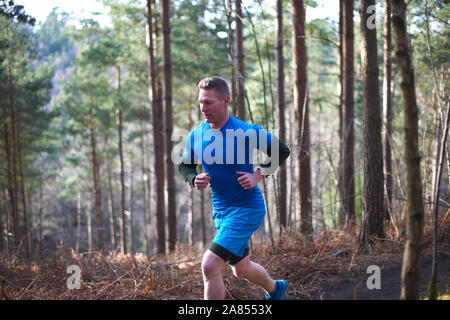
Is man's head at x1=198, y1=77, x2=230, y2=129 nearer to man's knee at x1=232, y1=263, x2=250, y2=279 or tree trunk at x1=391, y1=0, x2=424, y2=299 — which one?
man's knee at x1=232, y1=263, x2=250, y2=279

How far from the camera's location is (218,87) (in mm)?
3643

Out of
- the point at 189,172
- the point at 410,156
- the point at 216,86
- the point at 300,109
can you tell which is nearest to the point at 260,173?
the point at 189,172

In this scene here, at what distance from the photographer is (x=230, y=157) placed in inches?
147

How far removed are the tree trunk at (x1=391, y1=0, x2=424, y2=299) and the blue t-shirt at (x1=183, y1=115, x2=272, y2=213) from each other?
3.98ft

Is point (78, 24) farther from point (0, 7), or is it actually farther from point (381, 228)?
point (381, 228)

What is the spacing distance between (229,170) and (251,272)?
96 cm

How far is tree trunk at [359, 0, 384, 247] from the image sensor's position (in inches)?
263

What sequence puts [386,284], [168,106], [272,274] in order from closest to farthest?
[386,284], [272,274], [168,106]

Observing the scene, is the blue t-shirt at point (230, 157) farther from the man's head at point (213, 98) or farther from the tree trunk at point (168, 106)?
the tree trunk at point (168, 106)

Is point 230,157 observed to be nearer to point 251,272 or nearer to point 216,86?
point 216,86

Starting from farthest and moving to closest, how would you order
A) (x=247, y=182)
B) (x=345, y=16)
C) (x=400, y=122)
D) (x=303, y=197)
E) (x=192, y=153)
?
(x=400, y=122) → (x=345, y=16) → (x=303, y=197) → (x=192, y=153) → (x=247, y=182)

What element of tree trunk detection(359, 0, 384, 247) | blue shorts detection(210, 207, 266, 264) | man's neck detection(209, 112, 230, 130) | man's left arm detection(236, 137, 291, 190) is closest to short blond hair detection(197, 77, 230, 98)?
man's neck detection(209, 112, 230, 130)

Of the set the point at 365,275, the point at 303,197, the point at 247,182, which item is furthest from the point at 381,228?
the point at 247,182

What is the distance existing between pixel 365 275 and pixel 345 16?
7305 millimetres
